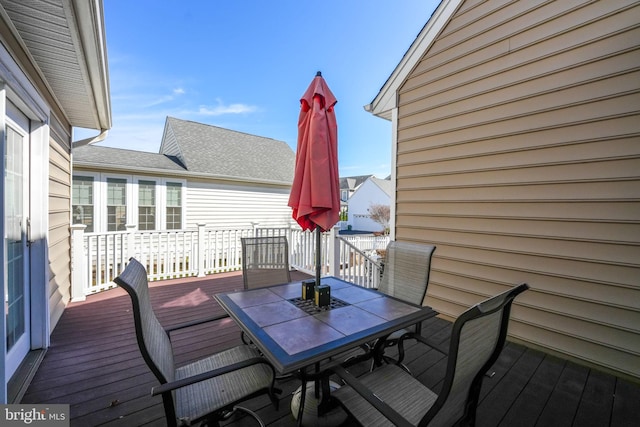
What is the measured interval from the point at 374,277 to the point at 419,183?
5.55 feet

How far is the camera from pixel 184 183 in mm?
8453

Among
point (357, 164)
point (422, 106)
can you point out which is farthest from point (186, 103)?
point (357, 164)

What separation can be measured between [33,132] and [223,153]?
7507 millimetres

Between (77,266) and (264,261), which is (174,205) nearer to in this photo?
(77,266)

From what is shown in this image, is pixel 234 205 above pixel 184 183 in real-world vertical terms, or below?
below

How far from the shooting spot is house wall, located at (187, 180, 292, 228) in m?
8.70

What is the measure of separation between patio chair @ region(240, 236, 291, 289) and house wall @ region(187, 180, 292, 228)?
21.6 feet

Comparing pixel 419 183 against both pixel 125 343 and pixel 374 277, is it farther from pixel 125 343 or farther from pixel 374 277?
pixel 125 343

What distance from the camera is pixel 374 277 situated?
4.46 meters

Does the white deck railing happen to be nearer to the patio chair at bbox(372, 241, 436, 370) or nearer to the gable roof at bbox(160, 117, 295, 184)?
the patio chair at bbox(372, 241, 436, 370)

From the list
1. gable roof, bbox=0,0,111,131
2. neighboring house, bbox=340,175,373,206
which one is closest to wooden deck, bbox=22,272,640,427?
gable roof, bbox=0,0,111,131

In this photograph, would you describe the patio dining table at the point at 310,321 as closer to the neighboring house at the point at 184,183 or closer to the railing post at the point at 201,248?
the railing post at the point at 201,248

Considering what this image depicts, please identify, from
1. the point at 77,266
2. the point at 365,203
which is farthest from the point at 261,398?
the point at 365,203

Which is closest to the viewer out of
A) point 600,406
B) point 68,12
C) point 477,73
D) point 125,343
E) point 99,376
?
point 68,12
